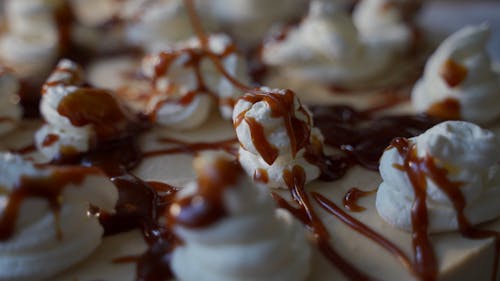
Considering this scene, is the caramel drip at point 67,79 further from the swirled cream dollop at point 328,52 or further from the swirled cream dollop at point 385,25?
the swirled cream dollop at point 385,25

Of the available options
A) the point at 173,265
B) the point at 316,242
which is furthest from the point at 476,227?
the point at 173,265

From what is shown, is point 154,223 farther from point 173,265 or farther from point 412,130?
point 412,130

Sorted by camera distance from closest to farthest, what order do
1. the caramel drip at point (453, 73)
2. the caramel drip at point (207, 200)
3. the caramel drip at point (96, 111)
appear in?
the caramel drip at point (207, 200)
the caramel drip at point (96, 111)
the caramel drip at point (453, 73)

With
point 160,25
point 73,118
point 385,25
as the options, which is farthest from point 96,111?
point 385,25

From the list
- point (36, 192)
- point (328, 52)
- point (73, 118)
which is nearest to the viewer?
point (36, 192)

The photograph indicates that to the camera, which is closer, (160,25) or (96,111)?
(96,111)

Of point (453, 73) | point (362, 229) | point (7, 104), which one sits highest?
point (7, 104)

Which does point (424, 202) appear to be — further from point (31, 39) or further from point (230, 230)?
point (31, 39)

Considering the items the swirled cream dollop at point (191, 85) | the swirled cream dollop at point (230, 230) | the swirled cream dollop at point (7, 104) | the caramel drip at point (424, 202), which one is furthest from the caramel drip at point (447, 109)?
the swirled cream dollop at point (7, 104)
